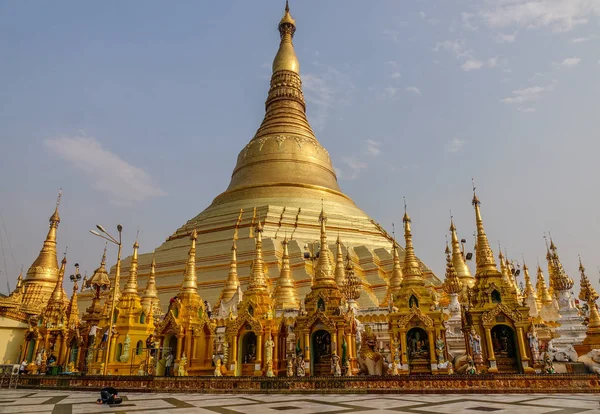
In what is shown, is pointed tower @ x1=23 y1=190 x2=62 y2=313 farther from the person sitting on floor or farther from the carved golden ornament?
the carved golden ornament

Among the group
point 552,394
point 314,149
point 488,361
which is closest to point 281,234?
point 314,149

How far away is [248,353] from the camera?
55.3 feet

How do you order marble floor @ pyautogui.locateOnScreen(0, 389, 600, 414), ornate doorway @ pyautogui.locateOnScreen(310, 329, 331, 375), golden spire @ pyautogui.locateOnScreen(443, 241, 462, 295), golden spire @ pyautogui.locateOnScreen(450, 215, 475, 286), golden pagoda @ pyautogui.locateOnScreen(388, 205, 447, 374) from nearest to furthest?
marble floor @ pyautogui.locateOnScreen(0, 389, 600, 414)
golden pagoda @ pyautogui.locateOnScreen(388, 205, 447, 374)
ornate doorway @ pyautogui.locateOnScreen(310, 329, 331, 375)
golden spire @ pyautogui.locateOnScreen(443, 241, 462, 295)
golden spire @ pyautogui.locateOnScreen(450, 215, 475, 286)

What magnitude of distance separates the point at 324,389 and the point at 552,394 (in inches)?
217

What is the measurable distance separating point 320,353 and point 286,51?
37.7 m

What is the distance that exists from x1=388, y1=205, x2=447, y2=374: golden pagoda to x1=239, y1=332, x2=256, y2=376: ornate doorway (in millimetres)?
5401

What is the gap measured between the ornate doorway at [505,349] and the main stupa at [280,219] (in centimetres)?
1007

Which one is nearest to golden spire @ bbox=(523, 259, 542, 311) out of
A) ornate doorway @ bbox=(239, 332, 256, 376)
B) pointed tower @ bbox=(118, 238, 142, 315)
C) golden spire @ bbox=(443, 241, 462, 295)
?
golden spire @ bbox=(443, 241, 462, 295)

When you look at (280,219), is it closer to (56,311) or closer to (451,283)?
(451,283)

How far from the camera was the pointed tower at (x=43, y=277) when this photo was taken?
31.4 metres

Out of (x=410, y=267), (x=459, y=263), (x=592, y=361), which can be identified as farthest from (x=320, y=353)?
(x=459, y=263)

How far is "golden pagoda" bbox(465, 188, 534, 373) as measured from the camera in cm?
1359

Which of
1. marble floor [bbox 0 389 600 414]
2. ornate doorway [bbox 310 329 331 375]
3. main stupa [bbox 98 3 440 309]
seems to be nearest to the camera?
marble floor [bbox 0 389 600 414]

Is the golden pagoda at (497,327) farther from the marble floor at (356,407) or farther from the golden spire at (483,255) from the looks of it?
the marble floor at (356,407)
